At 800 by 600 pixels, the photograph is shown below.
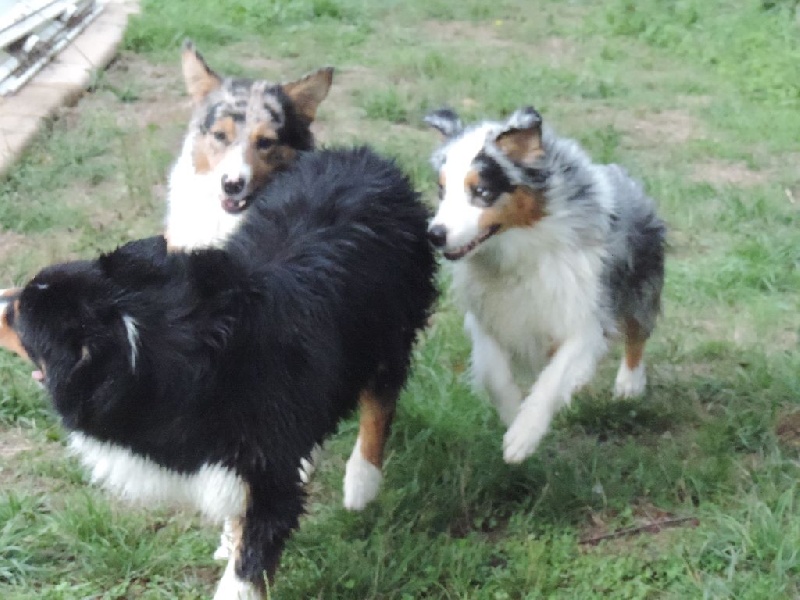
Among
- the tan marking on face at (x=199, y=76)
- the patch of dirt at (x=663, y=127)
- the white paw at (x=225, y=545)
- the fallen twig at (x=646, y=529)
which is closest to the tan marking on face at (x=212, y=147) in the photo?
the tan marking on face at (x=199, y=76)

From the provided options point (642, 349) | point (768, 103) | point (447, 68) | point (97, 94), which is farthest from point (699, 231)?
point (97, 94)

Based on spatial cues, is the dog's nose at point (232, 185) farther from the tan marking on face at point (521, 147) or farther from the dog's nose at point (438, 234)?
the tan marking on face at point (521, 147)

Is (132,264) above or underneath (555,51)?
above

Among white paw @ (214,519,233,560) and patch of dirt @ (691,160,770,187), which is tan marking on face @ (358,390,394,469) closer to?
white paw @ (214,519,233,560)

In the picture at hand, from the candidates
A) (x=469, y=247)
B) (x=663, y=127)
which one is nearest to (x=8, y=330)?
(x=469, y=247)

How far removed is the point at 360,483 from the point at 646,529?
1.08 m

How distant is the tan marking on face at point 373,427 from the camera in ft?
12.6

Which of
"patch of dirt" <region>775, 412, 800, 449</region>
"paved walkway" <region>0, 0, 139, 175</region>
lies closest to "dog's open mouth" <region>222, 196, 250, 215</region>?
"patch of dirt" <region>775, 412, 800, 449</region>

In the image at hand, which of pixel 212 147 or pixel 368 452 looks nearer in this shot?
pixel 368 452

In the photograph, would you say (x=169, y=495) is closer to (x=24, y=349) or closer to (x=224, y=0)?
(x=24, y=349)

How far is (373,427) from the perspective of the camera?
3885 millimetres

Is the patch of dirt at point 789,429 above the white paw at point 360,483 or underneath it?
underneath

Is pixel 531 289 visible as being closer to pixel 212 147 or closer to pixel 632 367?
pixel 632 367

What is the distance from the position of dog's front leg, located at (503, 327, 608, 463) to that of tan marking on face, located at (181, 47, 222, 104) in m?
2.07
